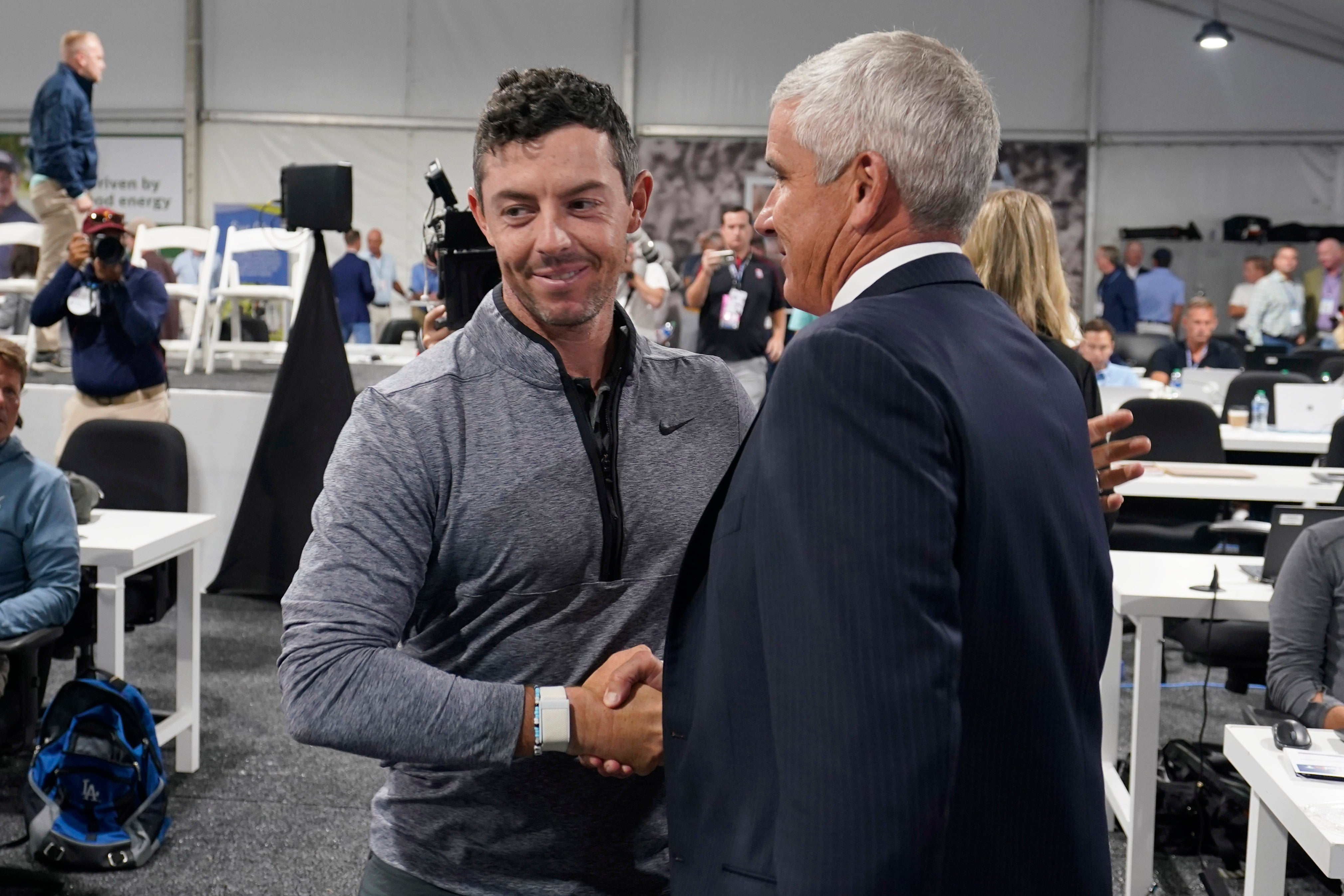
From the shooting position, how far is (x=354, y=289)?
32.3 feet

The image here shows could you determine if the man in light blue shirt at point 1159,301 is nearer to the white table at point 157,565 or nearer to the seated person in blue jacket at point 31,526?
the white table at point 157,565

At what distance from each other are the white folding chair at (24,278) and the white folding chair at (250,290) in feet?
3.46

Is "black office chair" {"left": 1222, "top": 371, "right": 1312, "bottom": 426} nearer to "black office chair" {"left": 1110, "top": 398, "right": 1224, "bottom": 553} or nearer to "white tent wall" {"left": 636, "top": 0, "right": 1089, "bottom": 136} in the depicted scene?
"black office chair" {"left": 1110, "top": 398, "right": 1224, "bottom": 553}

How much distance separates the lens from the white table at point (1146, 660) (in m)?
2.75

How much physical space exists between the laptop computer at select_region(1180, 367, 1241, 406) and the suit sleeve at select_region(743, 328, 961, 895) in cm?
612

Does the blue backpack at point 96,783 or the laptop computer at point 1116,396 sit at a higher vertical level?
the laptop computer at point 1116,396

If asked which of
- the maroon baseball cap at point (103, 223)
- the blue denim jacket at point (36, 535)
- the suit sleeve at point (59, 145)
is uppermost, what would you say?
the suit sleeve at point (59, 145)

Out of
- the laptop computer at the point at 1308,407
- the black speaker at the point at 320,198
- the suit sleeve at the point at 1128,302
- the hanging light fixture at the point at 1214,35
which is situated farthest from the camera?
the suit sleeve at the point at 1128,302

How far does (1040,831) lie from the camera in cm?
84

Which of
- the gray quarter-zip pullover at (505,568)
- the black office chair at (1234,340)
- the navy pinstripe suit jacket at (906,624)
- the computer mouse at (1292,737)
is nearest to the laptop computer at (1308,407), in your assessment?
the computer mouse at (1292,737)

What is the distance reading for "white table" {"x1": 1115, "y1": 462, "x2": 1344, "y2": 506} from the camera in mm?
4172

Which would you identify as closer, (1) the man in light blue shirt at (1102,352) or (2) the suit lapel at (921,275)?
(2) the suit lapel at (921,275)

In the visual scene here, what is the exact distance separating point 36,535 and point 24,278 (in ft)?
19.9

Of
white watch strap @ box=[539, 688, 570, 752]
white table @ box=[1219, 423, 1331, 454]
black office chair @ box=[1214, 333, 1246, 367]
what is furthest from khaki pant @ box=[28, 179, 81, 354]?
black office chair @ box=[1214, 333, 1246, 367]
